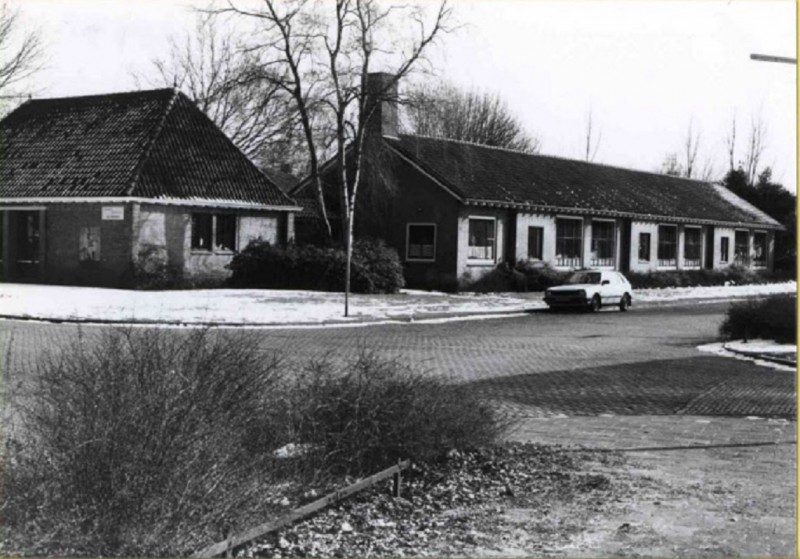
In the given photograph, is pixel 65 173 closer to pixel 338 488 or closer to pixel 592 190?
pixel 592 190

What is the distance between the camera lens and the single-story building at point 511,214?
36312mm

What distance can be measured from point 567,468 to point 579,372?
7185mm

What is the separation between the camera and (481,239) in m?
37.0

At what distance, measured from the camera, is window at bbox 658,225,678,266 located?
4781 centimetres

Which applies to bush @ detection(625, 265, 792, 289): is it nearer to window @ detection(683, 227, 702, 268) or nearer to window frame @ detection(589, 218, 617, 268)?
window frame @ detection(589, 218, 617, 268)

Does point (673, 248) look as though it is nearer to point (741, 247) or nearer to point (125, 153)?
point (741, 247)

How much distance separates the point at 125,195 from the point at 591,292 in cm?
1499

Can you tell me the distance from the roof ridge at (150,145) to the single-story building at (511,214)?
726 centimetres

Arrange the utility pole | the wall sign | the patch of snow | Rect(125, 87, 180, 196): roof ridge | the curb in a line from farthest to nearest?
Rect(125, 87, 180, 196): roof ridge, the wall sign, the curb, the patch of snow, the utility pole

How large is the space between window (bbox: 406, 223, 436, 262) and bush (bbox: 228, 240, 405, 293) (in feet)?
13.1

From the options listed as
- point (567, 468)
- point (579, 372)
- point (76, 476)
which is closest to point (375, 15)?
point (579, 372)

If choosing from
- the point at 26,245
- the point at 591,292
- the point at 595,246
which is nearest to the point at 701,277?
the point at 595,246

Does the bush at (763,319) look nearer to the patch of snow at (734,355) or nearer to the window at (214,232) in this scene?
the patch of snow at (734,355)

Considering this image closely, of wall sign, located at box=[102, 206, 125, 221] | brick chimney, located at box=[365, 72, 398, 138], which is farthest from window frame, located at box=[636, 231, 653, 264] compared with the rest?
wall sign, located at box=[102, 206, 125, 221]
